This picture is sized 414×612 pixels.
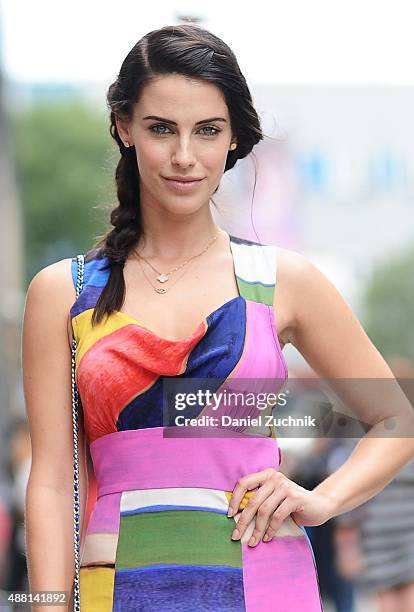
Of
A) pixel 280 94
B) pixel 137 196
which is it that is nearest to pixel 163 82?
pixel 137 196

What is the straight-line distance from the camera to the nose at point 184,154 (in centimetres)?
286

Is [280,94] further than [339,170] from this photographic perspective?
No

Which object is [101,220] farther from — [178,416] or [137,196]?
[178,416]

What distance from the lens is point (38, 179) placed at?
49.5 meters

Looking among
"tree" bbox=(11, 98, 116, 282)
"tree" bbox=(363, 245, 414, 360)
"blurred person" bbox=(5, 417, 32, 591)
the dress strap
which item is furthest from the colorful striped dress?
"tree" bbox=(11, 98, 116, 282)

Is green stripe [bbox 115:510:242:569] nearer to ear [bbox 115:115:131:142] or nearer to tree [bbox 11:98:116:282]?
ear [bbox 115:115:131:142]

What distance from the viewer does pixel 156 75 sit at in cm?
293

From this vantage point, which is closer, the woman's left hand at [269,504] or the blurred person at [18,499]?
the woman's left hand at [269,504]

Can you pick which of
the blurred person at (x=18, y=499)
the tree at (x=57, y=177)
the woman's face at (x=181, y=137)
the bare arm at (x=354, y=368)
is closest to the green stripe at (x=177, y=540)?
the bare arm at (x=354, y=368)

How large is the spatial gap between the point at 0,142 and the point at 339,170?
3584 cm

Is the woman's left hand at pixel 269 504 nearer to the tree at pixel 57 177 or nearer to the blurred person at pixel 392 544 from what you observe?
the blurred person at pixel 392 544

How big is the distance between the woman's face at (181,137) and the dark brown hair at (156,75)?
27 mm

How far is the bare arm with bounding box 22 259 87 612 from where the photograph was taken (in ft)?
9.46

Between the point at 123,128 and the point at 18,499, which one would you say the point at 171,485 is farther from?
the point at 18,499
